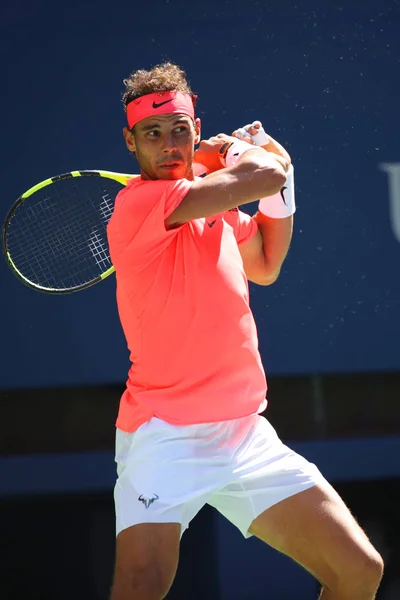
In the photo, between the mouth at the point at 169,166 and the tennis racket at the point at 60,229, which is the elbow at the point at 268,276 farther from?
the tennis racket at the point at 60,229

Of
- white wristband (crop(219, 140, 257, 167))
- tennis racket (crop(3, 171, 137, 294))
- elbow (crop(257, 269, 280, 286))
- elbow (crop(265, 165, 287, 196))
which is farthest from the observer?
tennis racket (crop(3, 171, 137, 294))

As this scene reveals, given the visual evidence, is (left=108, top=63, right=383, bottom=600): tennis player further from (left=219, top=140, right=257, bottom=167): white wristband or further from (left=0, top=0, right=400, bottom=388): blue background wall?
(left=0, top=0, right=400, bottom=388): blue background wall

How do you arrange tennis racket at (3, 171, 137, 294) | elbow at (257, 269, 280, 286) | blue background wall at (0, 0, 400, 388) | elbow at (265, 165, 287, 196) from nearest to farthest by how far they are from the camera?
1. elbow at (265, 165, 287, 196)
2. elbow at (257, 269, 280, 286)
3. tennis racket at (3, 171, 137, 294)
4. blue background wall at (0, 0, 400, 388)

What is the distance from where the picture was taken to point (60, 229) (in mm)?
3957

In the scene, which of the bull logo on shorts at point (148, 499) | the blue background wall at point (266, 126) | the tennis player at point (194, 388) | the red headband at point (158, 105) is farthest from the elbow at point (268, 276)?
the blue background wall at point (266, 126)

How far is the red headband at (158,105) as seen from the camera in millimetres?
2904

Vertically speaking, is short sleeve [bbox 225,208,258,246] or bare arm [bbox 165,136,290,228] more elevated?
bare arm [bbox 165,136,290,228]

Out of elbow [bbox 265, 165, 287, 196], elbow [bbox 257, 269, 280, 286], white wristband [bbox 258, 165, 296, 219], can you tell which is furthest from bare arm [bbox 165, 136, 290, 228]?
elbow [bbox 257, 269, 280, 286]

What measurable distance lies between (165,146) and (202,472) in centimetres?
84

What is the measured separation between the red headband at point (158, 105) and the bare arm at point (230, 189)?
0.27 metres

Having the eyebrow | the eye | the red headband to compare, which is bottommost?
the eye

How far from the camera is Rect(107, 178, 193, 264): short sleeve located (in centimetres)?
274

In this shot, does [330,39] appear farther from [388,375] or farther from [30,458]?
[30,458]

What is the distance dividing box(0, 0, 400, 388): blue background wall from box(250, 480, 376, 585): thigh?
5.23 ft
